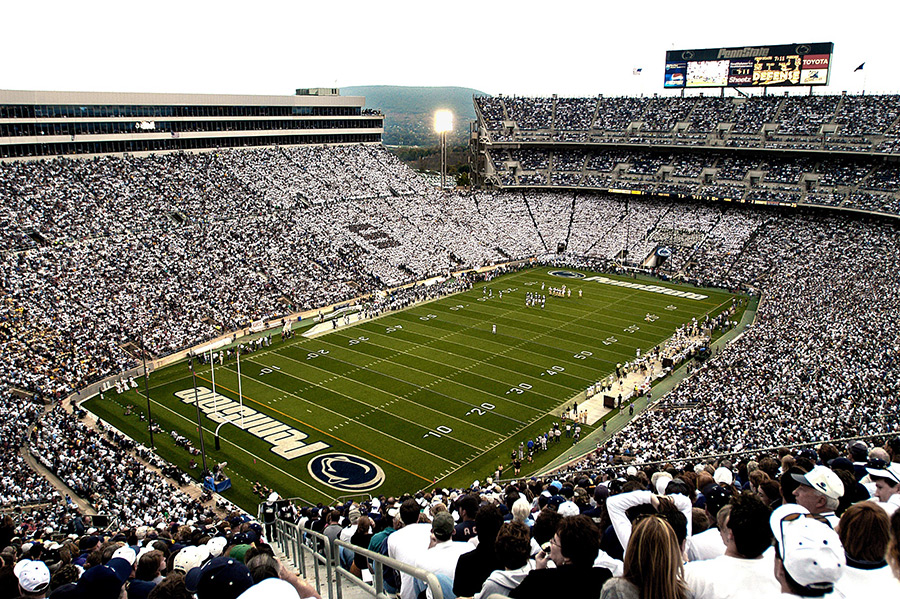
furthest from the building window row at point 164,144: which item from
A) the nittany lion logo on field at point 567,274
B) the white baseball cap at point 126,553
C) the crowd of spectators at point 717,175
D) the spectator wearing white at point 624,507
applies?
the spectator wearing white at point 624,507

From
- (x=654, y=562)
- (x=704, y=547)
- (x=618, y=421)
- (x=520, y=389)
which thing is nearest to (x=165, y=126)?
(x=520, y=389)

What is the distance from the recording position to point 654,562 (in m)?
3.10

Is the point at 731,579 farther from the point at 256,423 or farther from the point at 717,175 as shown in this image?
the point at 717,175

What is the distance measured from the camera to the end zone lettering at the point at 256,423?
21.6m

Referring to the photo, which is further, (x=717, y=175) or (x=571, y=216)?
(x=571, y=216)

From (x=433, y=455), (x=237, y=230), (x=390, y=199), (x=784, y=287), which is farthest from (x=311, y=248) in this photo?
(x=784, y=287)

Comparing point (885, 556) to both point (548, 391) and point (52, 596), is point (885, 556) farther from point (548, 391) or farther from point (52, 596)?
point (548, 391)

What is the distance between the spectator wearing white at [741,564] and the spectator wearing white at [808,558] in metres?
0.20

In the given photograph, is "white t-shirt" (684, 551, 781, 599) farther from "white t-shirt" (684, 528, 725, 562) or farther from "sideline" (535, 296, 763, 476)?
"sideline" (535, 296, 763, 476)

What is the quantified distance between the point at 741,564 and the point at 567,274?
4570 cm

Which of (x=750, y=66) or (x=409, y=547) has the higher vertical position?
(x=750, y=66)

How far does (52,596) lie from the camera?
4746mm

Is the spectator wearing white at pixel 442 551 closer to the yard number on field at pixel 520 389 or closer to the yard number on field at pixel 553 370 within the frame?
the yard number on field at pixel 520 389

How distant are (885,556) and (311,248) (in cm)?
4250
